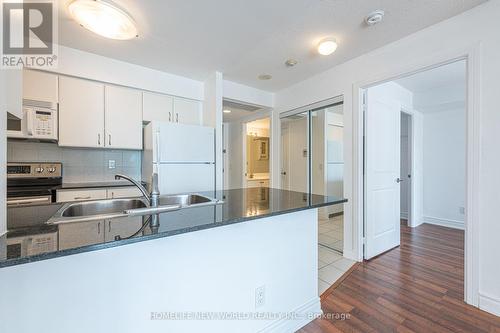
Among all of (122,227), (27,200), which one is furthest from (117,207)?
(27,200)

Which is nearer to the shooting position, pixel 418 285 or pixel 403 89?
pixel 418 285

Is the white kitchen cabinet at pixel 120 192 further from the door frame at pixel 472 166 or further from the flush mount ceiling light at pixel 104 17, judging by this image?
the door frame at pixel 472 166

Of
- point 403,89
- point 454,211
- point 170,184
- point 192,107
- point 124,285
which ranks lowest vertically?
point 454,211

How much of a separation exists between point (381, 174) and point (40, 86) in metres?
4.05

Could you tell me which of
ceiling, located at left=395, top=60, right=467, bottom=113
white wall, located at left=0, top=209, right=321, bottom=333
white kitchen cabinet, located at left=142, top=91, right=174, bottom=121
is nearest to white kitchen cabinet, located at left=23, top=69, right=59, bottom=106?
white kitchen cabinet, located at left=142, top=91, right=174, bottom=121

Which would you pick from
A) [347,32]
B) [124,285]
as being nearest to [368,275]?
[124,285]

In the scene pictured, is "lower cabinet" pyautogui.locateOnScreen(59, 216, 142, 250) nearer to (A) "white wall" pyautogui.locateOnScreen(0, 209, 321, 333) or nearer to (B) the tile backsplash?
(A) "white wall" pyautogui.locateOnScreen(0, 209, 321, 333)

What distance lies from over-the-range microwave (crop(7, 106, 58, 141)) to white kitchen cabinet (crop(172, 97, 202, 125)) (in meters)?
1.31

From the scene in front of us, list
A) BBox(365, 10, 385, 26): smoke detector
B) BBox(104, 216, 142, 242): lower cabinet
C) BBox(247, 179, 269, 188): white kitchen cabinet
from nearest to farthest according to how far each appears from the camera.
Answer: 1. BBox(104, 216, 142, 242): lower cabinet
2. BBox(365, 10, 385, 26): smoke detector
3. BBox(247, 179, 269, 188): white kitchen cabinet

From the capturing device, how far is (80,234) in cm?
82

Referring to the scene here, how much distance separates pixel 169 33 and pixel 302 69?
1737 millimetres

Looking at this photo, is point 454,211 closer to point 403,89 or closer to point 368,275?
point 403,89

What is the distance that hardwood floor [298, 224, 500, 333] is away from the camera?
5.22 ft

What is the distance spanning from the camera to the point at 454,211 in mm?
3861
